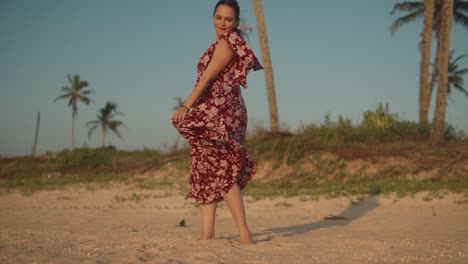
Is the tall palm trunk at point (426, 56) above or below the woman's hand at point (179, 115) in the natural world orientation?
above

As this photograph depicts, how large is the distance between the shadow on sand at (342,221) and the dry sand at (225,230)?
0.04 ft

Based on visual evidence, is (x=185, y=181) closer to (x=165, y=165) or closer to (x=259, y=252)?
(x=165, y=165)

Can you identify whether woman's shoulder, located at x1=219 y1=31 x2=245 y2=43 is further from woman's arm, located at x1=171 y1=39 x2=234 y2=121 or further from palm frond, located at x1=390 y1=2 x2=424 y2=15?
palm frond, located at x1=390 y1=2 x2=424 y2=15

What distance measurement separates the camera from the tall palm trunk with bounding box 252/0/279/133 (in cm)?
1551

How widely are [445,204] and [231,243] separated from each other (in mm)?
4551

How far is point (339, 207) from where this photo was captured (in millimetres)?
7371

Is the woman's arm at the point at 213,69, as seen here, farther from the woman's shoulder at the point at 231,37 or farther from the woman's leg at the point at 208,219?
the woman's leg at the point at 208,219

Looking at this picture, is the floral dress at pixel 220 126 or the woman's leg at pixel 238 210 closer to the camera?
the floral dress at pixel 220 126

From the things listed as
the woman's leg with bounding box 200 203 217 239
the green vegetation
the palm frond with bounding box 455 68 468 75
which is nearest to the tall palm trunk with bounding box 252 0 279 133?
the green vegetation

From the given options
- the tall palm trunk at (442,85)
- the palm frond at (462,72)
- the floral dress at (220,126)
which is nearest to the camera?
the floral dress at (220,126)

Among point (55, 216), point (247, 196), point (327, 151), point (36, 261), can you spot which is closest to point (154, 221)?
point (55, 216)

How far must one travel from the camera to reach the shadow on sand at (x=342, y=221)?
17.3ft

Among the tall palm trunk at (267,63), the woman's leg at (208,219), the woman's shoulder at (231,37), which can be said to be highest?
the tall palm trunk at (267,63)

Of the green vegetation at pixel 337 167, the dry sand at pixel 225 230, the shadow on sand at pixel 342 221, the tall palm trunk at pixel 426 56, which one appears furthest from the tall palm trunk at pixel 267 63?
the shadow on sand at pixel 342 221
